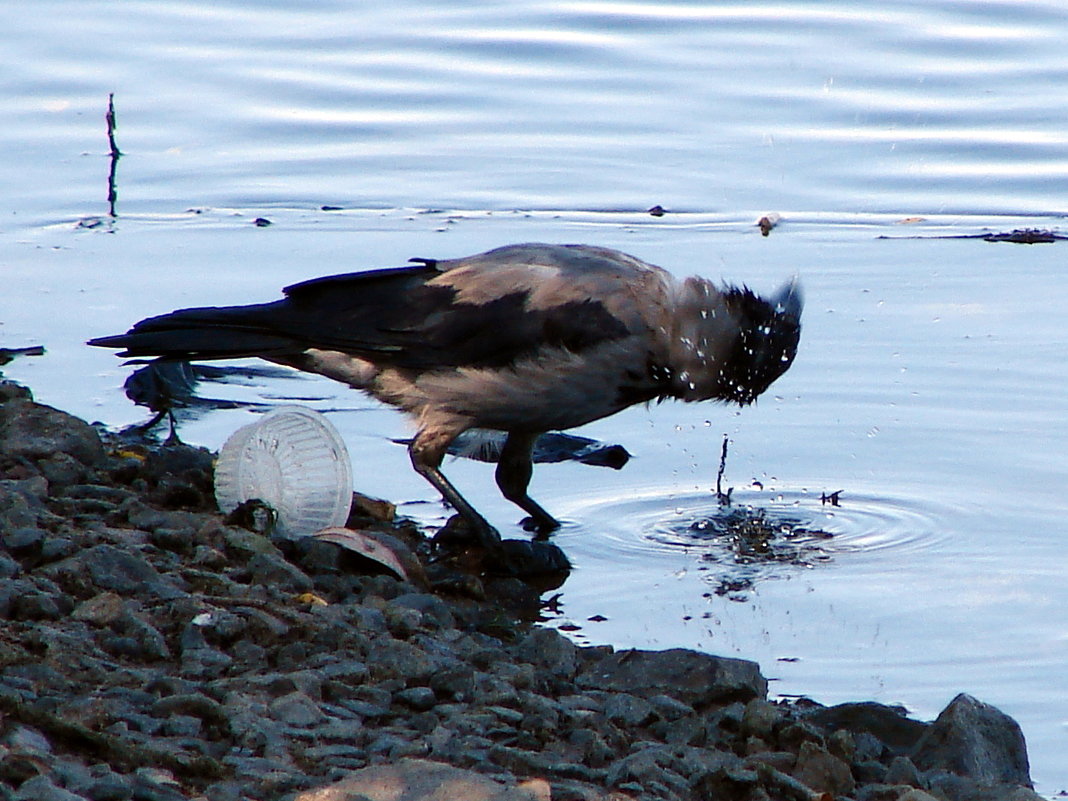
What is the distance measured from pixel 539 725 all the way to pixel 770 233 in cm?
579

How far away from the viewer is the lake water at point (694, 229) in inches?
258

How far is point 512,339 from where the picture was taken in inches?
261

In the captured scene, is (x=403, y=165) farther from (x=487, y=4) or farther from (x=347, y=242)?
(x=487, y=4)

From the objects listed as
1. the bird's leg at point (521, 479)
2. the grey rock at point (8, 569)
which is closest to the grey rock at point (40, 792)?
the grey rock at point (8, 569)

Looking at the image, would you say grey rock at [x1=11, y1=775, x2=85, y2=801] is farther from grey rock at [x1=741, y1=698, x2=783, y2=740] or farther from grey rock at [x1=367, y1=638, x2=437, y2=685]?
grey rock at [x1=741, y1=698, x2=783, y2=740]

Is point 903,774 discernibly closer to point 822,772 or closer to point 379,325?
point 822,772

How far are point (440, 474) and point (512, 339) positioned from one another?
0.64 meters

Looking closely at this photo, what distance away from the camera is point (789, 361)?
271 inches

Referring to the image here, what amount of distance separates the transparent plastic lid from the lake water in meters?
0.84

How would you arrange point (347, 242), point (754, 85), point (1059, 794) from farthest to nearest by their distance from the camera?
point (754, 85), point (347, 242), point (1059, 794)

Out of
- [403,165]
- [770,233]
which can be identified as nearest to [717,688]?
[770,233]

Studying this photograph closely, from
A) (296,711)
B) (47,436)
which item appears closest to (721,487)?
(47,436)

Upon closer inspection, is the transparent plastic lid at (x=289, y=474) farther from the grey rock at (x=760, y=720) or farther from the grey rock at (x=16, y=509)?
the grey rock at (x=760, y=720)

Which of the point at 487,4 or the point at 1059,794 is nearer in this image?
Result: the point at 1059,794
